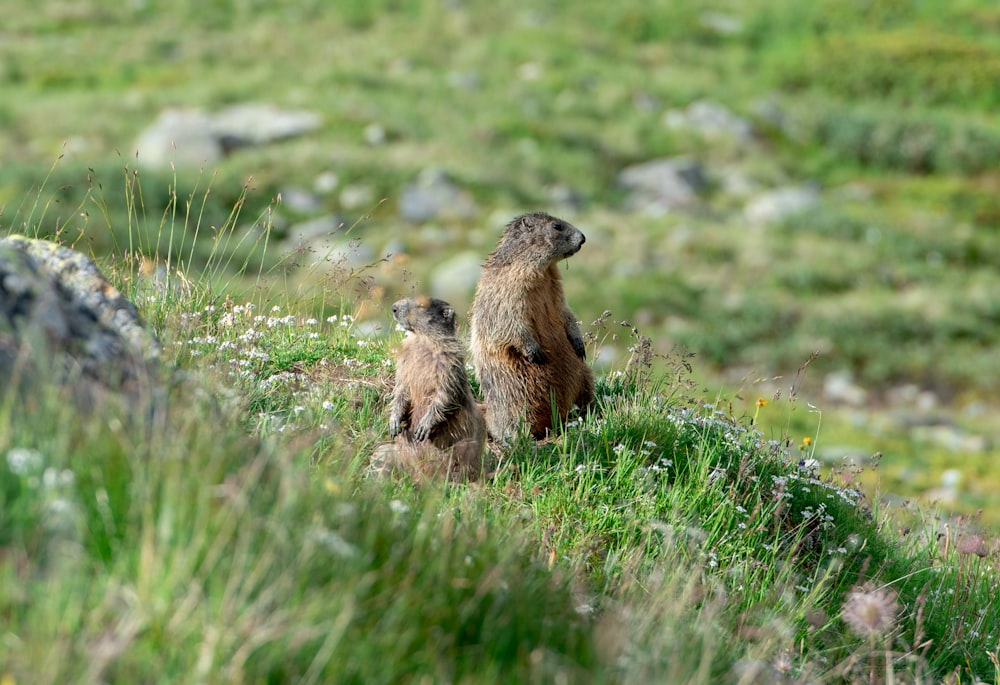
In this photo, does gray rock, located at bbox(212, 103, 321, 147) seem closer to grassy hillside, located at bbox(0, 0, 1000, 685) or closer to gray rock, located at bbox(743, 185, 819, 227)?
grassy hillside, located at bbox(0, 0, 1000, 685)

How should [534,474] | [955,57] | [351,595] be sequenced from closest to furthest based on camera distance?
[351,595], [534,474], [955,57]

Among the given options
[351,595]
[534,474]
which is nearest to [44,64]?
[534,474]

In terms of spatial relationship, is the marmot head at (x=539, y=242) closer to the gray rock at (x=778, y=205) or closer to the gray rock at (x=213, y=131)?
the gray rock at (x=213, y=131)

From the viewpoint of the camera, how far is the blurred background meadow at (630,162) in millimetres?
19734

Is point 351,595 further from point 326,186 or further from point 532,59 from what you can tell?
point 532,59

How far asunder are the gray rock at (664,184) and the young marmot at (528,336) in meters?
18.5

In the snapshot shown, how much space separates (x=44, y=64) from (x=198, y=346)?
30382 millimetres

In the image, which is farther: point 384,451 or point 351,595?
point 384,451

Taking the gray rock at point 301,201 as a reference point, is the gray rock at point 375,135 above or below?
above

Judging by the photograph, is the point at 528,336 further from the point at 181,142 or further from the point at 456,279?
the point at 181,142

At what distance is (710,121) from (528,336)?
24.5 metres

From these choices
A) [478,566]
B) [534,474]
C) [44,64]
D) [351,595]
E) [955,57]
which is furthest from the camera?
[955,57]

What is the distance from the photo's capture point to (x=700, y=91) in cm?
3266

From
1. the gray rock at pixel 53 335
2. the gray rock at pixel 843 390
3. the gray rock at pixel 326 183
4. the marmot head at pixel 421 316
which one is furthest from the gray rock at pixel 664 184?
the gray rock at pixel 53 335
